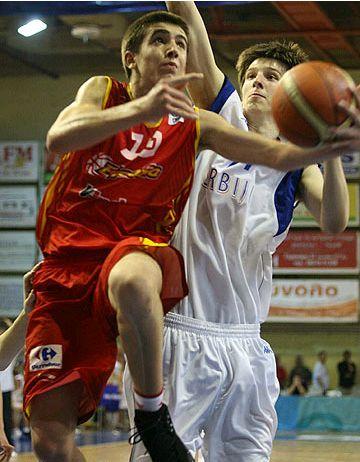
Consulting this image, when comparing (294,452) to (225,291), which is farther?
(294,452)

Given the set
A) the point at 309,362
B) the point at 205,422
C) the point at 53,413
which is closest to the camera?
the point at 53,413

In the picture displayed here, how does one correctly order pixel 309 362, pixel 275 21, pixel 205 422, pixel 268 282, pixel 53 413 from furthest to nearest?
pixel 309 362
pixel 275 21
pixel 268 282
pixel 205 422
pixel 53 413

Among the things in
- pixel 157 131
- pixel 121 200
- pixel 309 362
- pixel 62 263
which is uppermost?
pixel 157 131

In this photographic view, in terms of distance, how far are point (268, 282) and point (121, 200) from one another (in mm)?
1126

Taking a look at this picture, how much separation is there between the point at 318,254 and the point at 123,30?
20.2 ft

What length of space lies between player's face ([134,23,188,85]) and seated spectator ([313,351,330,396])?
15.6m

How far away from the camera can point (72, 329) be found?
3811mm

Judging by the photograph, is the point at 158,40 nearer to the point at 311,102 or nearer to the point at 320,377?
the point at 311,102

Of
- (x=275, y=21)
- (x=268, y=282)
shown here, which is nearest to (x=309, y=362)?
(x=275, y=21)

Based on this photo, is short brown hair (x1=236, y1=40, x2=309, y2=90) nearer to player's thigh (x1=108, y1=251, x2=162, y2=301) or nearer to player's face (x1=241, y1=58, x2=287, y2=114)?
player's face (x1=241, y1=58, x2=287, y2=114)

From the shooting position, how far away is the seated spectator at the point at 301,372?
1893 cm

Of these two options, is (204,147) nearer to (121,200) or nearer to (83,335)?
(121,200)

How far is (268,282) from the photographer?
15.0ft

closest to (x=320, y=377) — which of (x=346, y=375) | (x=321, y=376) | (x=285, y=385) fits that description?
(x=321, y=376)
